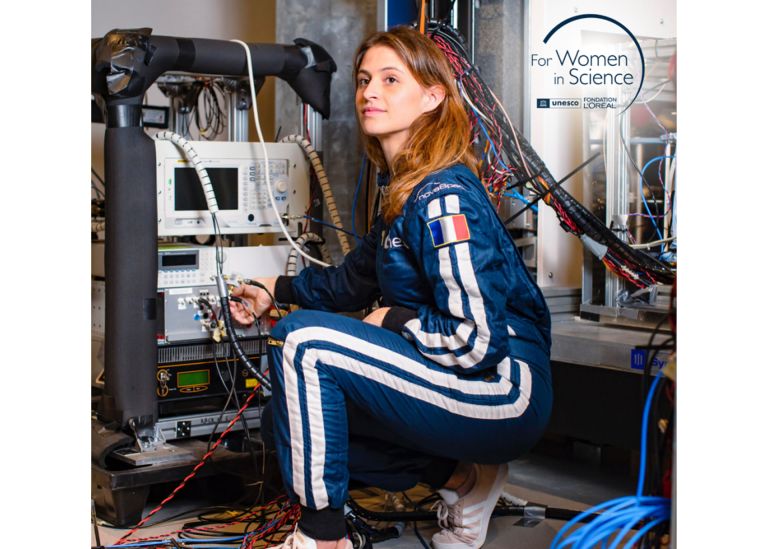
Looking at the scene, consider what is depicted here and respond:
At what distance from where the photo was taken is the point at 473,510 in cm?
255

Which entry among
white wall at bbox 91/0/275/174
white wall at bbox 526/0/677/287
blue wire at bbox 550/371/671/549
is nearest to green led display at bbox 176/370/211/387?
white wall at bbox 526/0/677/287

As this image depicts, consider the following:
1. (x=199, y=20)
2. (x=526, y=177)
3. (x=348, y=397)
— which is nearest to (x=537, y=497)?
(x=526, y=177)

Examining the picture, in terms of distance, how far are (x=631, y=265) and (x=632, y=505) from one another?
182 centimetres

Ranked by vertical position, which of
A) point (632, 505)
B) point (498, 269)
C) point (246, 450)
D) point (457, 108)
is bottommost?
point (246, 450)

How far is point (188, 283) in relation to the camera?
2.98 m

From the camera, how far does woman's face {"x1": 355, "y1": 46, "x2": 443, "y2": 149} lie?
8.11ft

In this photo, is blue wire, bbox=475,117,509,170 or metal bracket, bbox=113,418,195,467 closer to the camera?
metal bracket, bbox=113,418,195,467

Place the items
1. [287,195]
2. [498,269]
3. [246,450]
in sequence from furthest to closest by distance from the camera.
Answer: [287,195] < [246,450] < [498,269]

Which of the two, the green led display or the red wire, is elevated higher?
the green led display

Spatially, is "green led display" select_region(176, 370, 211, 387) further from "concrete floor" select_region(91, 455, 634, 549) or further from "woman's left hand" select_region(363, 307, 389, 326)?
"woman's left hand" select_region(363, 307, 389, 326)

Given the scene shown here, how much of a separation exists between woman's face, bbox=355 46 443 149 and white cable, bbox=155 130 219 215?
62 centimetres

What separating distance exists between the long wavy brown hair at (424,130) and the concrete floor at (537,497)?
90 centimetres
